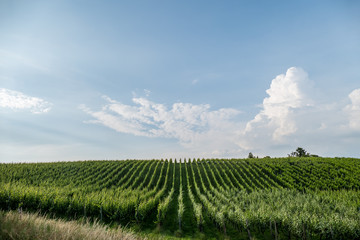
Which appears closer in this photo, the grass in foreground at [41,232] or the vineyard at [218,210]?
the grass in foreground at [41,232]

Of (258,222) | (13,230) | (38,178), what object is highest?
(13,230)

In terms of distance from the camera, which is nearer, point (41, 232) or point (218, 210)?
point (41, 232)

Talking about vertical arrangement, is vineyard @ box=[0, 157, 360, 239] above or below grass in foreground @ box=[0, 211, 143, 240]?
below

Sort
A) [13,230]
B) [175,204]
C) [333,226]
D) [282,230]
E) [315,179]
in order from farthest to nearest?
[315,179] → [175,204] → [282,230] → [333,226] → [13,230]

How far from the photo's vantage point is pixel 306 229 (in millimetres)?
11094

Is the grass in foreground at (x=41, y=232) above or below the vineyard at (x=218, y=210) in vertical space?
above

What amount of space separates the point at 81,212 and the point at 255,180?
2505 centimetres

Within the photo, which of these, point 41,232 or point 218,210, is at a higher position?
point 41,232

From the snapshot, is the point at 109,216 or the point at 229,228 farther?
the point at 109,216

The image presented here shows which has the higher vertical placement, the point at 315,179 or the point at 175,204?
the point at 315,179

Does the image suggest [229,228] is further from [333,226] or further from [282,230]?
[333,226]

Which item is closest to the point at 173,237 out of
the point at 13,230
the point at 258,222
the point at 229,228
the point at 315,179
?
the point at 229,228

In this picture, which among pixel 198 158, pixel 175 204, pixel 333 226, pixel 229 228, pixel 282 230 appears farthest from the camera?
pixel 198 158

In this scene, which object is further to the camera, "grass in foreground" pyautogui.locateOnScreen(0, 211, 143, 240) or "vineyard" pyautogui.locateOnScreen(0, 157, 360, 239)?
"vineyard" pyautogui.locateOnScreen(0, 157, 360, 239)
